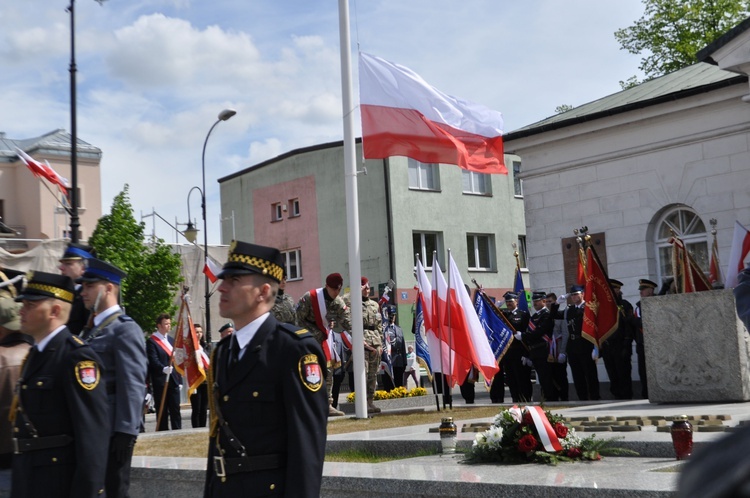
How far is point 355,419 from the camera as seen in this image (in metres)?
13.2

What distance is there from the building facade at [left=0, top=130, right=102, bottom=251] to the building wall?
3669 cm

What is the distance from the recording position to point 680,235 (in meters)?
19.4

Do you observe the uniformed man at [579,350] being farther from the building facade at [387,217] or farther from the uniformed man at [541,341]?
the building facade at [387,217]

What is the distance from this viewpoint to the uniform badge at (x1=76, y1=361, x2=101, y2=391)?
17.2 feet

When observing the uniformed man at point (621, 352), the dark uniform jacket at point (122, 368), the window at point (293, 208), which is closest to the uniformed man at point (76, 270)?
the dark uniform jacket at point (122, 368)

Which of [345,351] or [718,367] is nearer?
[718,367]

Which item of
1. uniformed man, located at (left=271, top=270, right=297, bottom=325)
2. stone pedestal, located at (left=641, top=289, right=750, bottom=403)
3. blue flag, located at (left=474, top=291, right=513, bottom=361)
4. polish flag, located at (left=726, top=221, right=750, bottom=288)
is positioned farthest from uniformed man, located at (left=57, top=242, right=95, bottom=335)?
polish flag, located at (left=726, top=221, right=750, bottom=288)

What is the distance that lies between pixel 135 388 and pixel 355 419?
7206mm

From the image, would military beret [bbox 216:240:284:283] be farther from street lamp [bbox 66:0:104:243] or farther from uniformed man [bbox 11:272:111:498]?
street lamp [bbox 66:0:104:243]

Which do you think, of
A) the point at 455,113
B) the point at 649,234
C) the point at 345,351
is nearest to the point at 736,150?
the point at 649,234

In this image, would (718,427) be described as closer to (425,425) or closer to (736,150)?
(425,425)

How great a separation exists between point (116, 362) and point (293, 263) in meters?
41.9

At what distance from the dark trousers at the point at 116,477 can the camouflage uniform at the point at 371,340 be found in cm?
824

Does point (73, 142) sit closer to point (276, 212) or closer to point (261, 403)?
point (261, 403)
